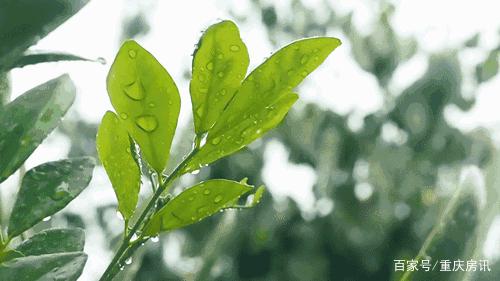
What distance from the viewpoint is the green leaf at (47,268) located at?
23 cm

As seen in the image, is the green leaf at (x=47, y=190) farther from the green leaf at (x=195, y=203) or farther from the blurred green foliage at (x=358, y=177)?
the blurred green foliage at (x=358, y=177)

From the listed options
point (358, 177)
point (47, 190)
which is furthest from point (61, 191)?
point (358, 177)

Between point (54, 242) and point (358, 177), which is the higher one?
point (54, 242)

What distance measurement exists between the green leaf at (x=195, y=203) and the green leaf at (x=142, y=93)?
0.03 metres

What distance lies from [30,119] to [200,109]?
0.07m

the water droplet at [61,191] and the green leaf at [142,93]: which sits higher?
the green leaf at [142,93]

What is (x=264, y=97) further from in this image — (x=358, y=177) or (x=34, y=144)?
(x=358, y=177)

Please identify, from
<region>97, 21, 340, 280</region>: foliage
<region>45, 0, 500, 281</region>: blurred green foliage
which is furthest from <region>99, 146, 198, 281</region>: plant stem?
<region>45, 0, 500, 281</region>: blurred green foliage

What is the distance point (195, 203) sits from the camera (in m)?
0.26

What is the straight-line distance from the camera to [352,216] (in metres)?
1.50

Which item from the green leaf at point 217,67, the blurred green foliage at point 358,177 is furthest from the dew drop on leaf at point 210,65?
the blurred green foliage at point 358,177

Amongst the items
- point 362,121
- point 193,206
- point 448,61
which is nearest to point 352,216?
point 362,121

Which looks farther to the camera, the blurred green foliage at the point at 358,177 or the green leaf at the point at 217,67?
the blurred green foliage at the point at 358,177

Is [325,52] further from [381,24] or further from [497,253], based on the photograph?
[381,24]
